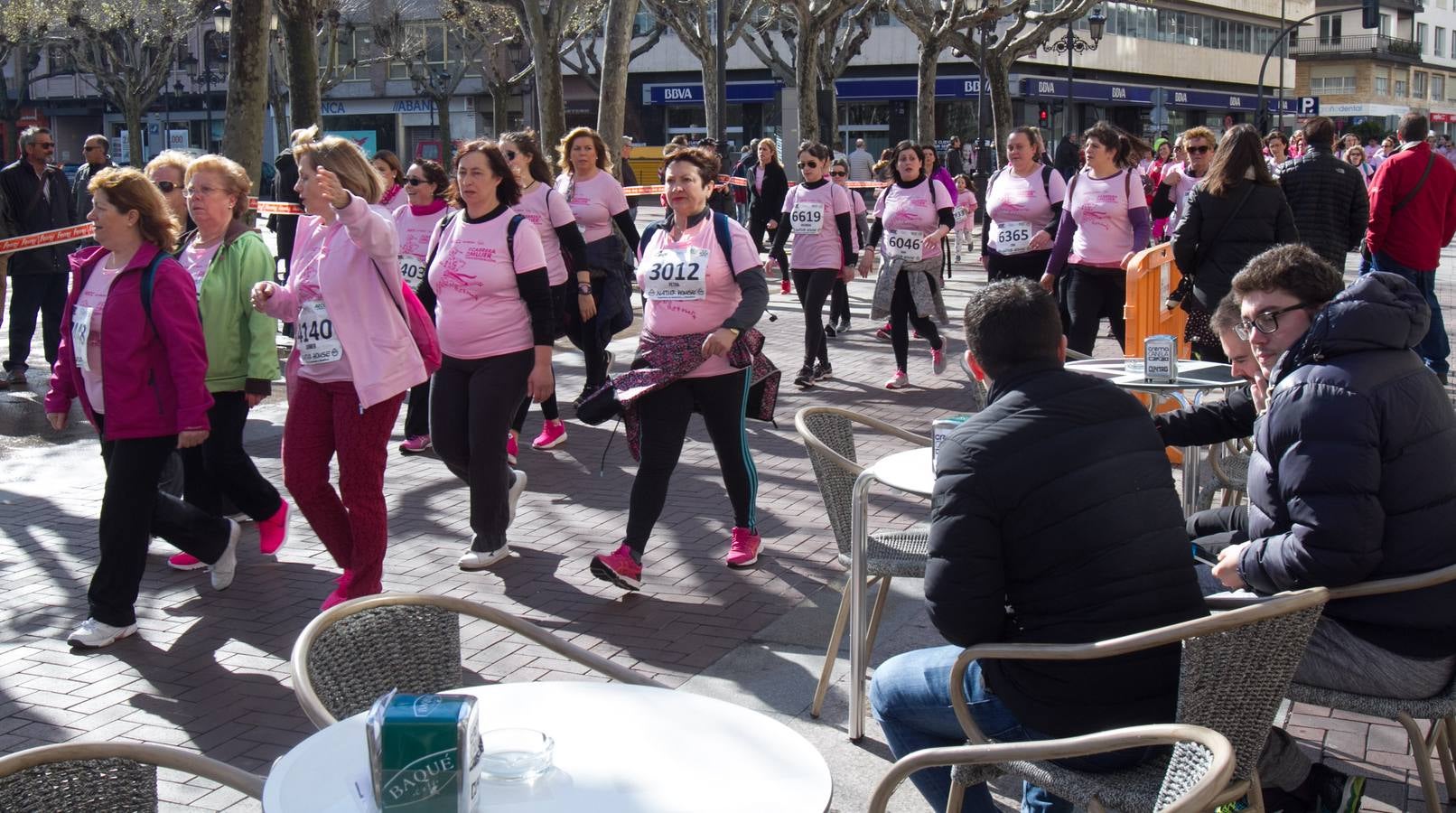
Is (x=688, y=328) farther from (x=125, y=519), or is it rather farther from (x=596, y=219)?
(x=596, y=219)

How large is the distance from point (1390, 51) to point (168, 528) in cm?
9130

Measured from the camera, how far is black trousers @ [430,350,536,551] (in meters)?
6.18

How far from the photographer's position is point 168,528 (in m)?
5.86

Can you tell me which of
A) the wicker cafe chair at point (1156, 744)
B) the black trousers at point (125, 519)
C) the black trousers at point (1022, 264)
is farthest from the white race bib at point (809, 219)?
the wicker cafe chair at point (1156, 744)

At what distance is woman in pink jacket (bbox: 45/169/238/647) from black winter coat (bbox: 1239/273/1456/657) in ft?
12.4

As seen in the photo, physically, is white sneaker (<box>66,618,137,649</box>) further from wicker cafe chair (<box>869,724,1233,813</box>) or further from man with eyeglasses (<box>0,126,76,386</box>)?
man with eyeglasses (<box>0,126,76,386</box>)

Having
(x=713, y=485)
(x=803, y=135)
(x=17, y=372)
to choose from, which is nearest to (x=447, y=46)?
(x=803, y=135)

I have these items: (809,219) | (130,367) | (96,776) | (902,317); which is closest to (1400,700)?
(96,776)

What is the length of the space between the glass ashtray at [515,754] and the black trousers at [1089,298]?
692 centimetres

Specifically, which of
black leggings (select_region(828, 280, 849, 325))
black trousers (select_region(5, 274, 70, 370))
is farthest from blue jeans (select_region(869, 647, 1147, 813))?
black leggings (select_region(828, 280, 849, 325))

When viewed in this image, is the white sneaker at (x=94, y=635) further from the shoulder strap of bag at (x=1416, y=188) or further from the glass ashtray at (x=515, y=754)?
the shoulder strap of bag at (x=1416, y=188)

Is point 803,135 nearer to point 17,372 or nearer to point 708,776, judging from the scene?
point 17,372

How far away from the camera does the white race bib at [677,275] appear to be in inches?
235

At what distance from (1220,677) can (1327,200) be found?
732cm
